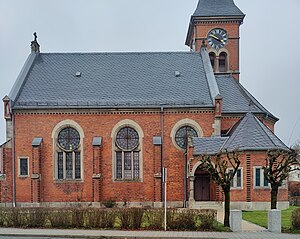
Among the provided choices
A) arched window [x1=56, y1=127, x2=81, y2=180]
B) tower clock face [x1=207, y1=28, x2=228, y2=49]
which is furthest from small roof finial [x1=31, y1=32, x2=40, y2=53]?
tower clock face [x1=207, y1=28, x2=228, y2=49]

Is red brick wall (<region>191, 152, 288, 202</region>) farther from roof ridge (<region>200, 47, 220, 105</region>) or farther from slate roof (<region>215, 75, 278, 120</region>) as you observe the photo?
roof ridge (<region>200, 47, 220, 105</region>)

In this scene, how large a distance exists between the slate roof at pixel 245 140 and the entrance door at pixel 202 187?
2990 mm

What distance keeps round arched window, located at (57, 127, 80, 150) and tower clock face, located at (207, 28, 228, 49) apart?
17.9m

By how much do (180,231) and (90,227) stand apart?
13.0 ft

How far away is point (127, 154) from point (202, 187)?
6.82 meters

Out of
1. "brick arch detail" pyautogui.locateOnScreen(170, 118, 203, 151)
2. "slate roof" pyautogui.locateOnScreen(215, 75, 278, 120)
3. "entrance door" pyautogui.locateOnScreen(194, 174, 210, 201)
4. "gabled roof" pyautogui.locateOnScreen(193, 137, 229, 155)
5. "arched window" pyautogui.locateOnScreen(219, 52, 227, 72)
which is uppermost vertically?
"arched window" pyautogui.locateOnScreen(219, 52, 227, 72)

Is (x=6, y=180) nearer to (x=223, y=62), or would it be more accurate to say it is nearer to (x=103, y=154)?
(x=103, y=154)

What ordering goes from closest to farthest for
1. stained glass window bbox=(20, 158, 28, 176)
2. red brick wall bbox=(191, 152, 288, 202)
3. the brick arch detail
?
red brick wall bbox=(191, 152, 288, 202) → stained glass window bbox=(20, 158, 28, 176) → the brick arch detail

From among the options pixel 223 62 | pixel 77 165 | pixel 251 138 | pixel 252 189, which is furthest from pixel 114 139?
pixel 223 62

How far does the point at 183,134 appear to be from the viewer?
→ 3591cm

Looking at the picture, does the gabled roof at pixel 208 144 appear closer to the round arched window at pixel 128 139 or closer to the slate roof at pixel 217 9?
the round arched window at pixel 128 139

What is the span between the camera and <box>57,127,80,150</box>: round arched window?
35.8 m

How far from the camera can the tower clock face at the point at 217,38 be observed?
44.8 metres

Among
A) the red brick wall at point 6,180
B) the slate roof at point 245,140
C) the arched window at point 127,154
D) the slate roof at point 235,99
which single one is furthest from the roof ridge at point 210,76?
the red brick wall at point 6,180
